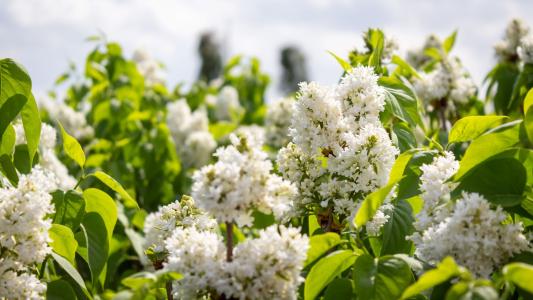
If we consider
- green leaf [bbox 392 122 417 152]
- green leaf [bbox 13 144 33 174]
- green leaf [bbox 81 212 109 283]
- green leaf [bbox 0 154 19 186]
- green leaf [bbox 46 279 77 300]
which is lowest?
green leaf [bbox 46 279 77 300]

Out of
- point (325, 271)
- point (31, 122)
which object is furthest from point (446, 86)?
point (31, 122)

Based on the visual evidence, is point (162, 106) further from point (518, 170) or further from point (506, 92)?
point (518, 170)

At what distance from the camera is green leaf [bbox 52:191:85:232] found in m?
2.11

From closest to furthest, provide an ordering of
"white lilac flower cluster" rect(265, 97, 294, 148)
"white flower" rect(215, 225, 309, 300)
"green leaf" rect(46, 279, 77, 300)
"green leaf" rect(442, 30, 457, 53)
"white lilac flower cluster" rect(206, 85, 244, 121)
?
"white flower" rect(215, 225, 309, 300) → "green leaf" rect(46, 279, 77, 300) → "green leaf" rect(442, 30, 457, 53) → "white lilac flower cluster" rect(265, 97, 294, 148) → "white lilac flower cluster" rect(206, 85, 244, 121)

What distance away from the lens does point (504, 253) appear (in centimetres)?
161

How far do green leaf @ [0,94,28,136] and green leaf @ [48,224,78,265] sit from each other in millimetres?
382

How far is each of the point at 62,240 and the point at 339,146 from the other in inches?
34.8

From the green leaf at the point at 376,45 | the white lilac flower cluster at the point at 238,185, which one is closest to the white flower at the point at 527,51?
the green leaf at the point at 376,45

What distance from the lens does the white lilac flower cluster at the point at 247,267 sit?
1.48 m

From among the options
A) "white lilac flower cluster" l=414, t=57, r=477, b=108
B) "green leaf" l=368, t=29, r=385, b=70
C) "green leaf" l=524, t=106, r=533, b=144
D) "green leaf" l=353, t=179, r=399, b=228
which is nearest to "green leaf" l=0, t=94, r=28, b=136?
"green leaf" l=353, t=179, r=399, b=228

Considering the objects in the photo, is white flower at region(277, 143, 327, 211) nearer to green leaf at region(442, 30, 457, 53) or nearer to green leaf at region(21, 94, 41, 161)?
green leaf at region(21, 94, 41, 161)

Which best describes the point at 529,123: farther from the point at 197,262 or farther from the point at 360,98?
the point at 197,262

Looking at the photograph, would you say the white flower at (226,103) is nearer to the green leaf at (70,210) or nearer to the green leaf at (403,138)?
the green leaf at (403,138)

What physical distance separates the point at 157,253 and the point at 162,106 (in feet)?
15.6
